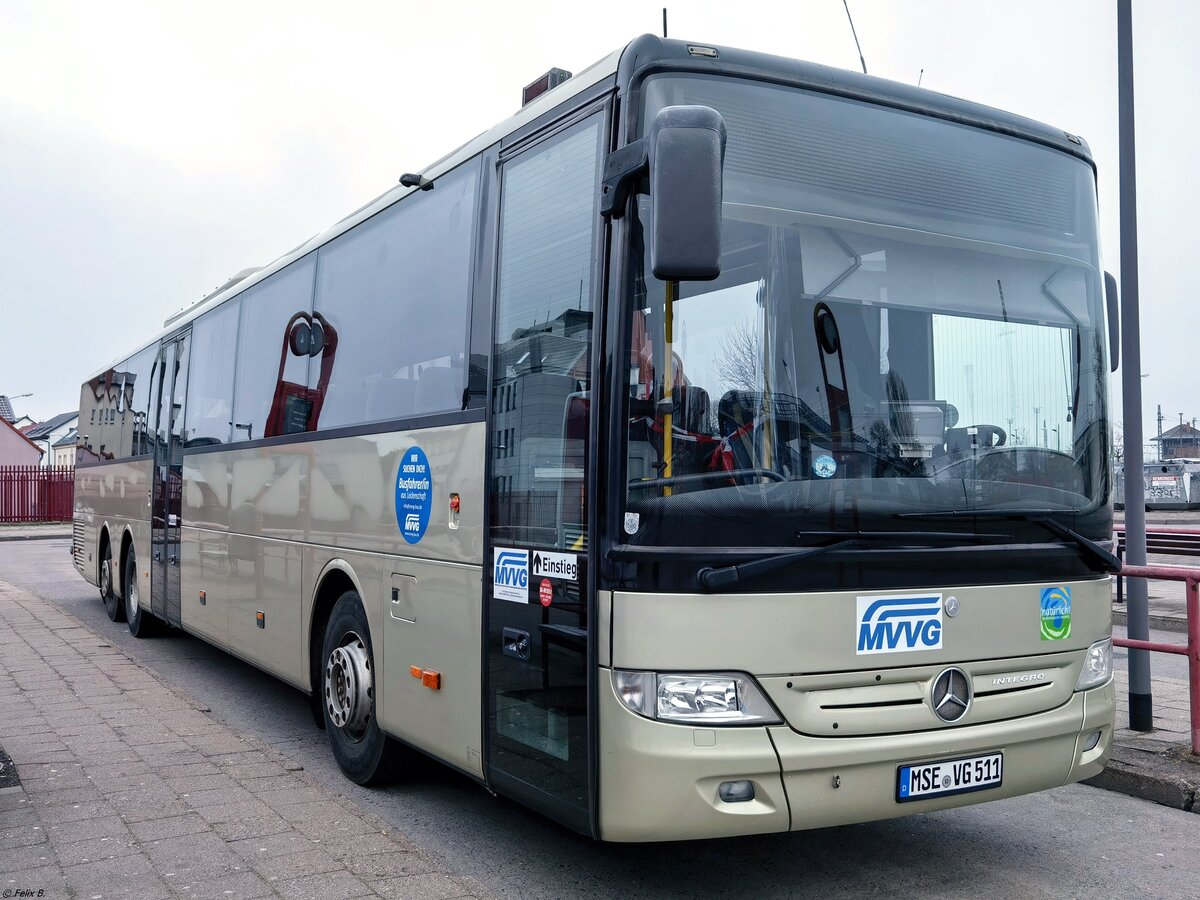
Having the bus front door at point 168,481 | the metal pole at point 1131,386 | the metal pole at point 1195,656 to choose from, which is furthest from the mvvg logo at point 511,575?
the bus front door at point 168,481

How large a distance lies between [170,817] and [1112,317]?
4941 millimetres

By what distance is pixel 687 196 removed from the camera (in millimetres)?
3713

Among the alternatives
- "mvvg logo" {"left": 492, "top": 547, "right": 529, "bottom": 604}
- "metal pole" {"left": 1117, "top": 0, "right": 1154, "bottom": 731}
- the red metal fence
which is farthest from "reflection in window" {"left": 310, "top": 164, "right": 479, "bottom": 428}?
the red metal fence

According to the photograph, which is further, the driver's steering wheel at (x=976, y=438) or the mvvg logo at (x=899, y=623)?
the driver's steering wheel at (x=976, y=438)

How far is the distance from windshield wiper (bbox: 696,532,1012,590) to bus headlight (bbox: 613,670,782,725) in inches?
13.2

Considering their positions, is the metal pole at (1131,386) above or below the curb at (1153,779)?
above

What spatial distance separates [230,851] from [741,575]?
2.64 metres

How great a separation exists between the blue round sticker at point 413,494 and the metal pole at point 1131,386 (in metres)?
4.50

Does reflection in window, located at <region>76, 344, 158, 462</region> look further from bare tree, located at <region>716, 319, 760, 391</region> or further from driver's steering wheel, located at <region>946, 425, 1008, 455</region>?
driver's steering wheel, located at <region>946, 425, 1008, 455</region>

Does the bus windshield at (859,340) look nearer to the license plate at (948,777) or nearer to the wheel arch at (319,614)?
the license plate at (948,777)

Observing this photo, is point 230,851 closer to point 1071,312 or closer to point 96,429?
point 1071,312

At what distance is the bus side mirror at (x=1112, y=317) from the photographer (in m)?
5.18

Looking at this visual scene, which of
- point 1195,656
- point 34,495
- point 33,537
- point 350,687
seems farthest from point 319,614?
point 34,495

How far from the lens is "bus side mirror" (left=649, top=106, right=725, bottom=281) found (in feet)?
12.1
